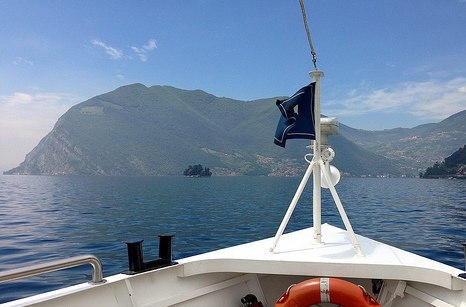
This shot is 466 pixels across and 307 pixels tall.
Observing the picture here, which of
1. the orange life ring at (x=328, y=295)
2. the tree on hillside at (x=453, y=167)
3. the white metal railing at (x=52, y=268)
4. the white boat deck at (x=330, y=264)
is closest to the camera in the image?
A: the white metal railing at (x=52, y=268)

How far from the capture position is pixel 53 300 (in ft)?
10.0

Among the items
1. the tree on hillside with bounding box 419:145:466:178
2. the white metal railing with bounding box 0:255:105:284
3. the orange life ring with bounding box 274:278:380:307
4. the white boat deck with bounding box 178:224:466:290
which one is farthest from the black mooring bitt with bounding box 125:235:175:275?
the tree on hillside with bounding box 419:145:466:178

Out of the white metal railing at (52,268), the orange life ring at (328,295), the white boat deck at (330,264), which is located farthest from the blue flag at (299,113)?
the white metal railing at (52,268)

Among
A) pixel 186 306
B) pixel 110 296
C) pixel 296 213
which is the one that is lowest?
pixel 296 213

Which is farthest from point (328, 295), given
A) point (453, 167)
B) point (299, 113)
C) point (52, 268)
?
point (453, 167)

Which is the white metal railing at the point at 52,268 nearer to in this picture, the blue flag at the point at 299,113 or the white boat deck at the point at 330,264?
the white boat deck at the point at 330,264

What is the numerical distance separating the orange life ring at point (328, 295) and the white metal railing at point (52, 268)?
168 cm

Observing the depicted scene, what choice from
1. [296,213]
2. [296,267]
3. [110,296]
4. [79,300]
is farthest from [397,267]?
[296,213]

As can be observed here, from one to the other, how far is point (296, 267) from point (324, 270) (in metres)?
0.29

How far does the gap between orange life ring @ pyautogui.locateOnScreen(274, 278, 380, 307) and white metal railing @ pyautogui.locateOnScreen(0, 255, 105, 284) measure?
1681 mm

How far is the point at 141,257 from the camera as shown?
12.4 feet

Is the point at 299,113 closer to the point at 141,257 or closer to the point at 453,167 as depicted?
the point at 141,257

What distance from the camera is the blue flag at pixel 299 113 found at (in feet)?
14.4

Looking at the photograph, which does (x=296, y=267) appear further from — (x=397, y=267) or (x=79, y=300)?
(x=79, y=300)
